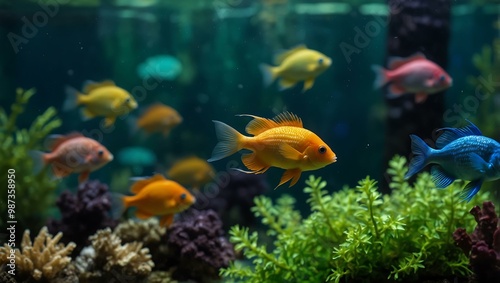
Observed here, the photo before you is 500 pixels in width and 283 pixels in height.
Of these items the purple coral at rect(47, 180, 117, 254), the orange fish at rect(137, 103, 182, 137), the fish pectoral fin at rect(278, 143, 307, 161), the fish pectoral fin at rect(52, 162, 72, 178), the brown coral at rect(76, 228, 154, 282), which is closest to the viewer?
the fish pectoral fin at rect(278, 143, 307, 161)

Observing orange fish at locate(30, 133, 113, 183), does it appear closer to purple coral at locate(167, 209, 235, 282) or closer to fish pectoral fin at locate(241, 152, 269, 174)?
purple coral at locate(167, 209, 235, 282)

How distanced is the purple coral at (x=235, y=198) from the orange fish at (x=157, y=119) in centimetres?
139

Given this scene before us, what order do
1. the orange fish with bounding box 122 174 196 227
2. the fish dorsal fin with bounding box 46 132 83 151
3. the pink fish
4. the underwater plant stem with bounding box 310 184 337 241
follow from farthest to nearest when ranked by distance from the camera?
1. the pink fish
2. the fish dorsal fin with bounding box 46 132 83 151
3. the orange fish with bounding box 122 174 196 227
4. the underwater plant stem with bounding box 310 184 337 241

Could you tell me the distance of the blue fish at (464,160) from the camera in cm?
289

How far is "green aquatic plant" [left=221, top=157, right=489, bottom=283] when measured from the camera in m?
3.69

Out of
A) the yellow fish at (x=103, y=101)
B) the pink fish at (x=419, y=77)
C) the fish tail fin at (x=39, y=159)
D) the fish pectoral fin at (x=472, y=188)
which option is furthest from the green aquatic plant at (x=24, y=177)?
the fish pectoral fin at (x=472, y=188)

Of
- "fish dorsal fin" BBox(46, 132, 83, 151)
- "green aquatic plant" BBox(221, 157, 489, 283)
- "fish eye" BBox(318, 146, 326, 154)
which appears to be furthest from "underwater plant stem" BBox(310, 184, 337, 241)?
"fish dorsal fin" BBox(46, 132, 83, 151)

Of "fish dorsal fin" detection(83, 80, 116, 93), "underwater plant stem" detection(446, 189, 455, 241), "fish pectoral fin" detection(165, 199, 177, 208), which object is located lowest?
"fish pectoral fin" detection(165, 199, 177, 208)

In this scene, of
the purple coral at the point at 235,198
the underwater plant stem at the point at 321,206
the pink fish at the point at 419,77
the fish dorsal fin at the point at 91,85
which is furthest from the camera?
the purple coral at the point at 235,198

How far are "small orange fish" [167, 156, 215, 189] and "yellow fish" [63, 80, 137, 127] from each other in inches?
103

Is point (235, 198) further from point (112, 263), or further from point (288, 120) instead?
point (288, 120)

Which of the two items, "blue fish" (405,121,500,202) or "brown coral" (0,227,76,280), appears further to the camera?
"brown coral" (0,227,76,280)

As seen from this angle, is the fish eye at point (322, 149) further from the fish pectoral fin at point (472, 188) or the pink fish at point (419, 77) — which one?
the pink fish at point (419, 77)

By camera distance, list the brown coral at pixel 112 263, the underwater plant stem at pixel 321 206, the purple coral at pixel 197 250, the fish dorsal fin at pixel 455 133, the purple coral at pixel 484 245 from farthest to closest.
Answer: the purple coral at pixel 197 250 < the brown coral at pixel 112 263 < the underwater plant stem at pixel 321 206 < the purple coral at pixel 484 245 < the fish dorsal fin at pixel 455 133
